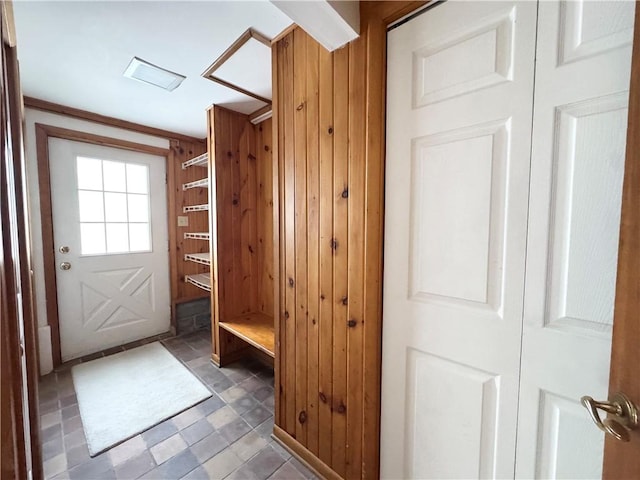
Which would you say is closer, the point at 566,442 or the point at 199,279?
the point at 566,442

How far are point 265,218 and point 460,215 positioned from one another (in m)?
1.94

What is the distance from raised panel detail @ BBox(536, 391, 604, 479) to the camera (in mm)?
728

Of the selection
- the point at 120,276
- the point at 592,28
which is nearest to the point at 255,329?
the point at 120,276

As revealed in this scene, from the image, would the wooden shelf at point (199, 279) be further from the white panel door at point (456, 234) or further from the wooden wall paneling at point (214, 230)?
the white panel door at point (456, 234)

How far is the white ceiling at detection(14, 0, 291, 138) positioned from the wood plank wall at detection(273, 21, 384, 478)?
1.05 ft

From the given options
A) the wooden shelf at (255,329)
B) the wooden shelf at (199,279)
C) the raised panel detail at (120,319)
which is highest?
the wooden shelf at (199,279)

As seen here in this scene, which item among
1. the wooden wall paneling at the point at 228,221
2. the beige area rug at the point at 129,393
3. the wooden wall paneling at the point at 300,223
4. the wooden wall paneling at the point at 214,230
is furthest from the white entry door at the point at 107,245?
the wooden wall paneling at the point at 300,223

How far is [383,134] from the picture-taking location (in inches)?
42.0

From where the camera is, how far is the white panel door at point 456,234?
0.81 m

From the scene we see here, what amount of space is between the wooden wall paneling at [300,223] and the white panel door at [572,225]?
0.93 m

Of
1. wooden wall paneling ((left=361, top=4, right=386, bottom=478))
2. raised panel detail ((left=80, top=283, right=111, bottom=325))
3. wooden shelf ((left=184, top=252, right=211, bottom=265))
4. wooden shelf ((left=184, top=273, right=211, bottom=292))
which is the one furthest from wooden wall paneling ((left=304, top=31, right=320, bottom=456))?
raised panel detail ((left=80, top=283, right=111, bottom=325))

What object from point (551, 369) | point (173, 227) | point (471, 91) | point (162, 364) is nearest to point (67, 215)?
point (173, 227)

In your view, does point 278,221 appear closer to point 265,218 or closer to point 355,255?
point 355,255

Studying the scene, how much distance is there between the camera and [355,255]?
1.14 meters
